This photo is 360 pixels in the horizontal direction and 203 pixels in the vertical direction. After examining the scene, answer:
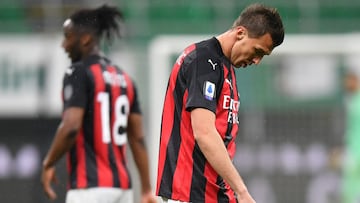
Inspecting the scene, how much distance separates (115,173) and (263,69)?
4405mm

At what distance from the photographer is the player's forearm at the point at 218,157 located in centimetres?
425

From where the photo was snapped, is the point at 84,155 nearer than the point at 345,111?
Yes

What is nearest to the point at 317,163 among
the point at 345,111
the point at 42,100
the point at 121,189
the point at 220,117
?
the point at 345,111

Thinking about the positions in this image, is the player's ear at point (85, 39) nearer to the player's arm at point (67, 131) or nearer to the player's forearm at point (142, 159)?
the player's arm at point (67, 131)

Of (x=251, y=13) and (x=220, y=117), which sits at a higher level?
(x=251, y=13)

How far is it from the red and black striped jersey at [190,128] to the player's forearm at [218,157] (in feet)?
0.53

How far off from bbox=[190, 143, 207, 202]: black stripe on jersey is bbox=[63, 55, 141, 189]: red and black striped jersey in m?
1.52

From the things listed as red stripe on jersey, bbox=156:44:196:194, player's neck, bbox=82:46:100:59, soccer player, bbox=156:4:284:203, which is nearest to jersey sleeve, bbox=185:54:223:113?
soccer player, bbox=156:4:284:203

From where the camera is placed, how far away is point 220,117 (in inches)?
177

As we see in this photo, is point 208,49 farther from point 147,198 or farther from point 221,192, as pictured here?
point 147,198

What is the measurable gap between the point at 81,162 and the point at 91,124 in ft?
0.76

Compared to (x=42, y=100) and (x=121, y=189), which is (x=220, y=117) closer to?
(x=121, y=189)

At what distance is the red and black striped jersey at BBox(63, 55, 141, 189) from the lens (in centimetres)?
588

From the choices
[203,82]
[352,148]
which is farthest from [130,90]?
[352,148]
